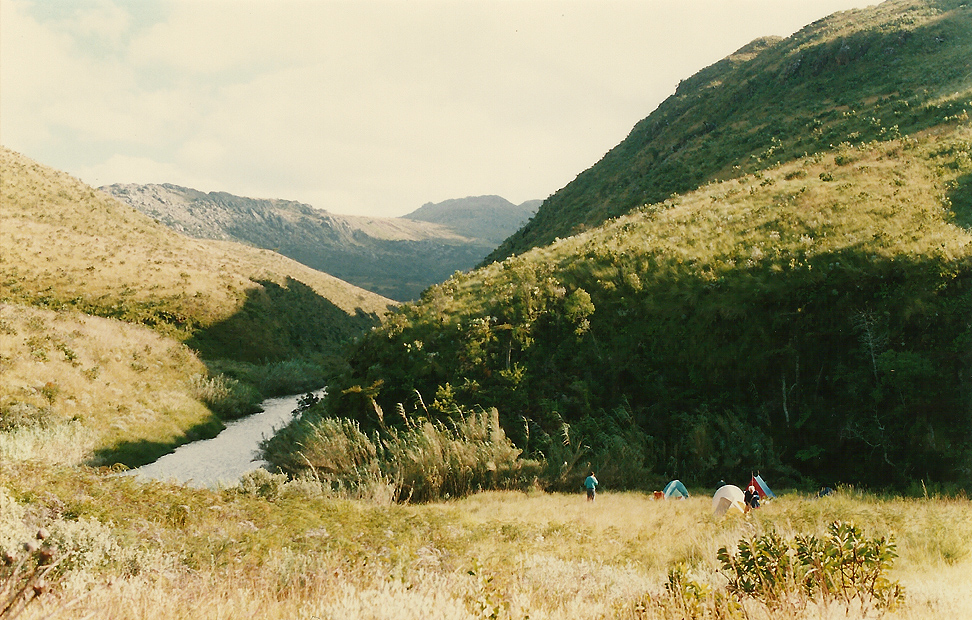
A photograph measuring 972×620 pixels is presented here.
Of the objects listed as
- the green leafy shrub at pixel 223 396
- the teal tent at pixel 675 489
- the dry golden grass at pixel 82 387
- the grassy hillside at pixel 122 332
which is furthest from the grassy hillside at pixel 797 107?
the dry golden grass at pixel 82 387

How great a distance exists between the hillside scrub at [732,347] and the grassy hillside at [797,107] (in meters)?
17.5

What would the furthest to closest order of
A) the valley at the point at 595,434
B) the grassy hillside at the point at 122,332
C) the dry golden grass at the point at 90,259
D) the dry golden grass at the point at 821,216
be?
the dry golden grass at the point at 90,259 → the grassy hillside at the point at 122,332 → the dry golden grass at the point at 821,216 → the valley at the point at 595,434

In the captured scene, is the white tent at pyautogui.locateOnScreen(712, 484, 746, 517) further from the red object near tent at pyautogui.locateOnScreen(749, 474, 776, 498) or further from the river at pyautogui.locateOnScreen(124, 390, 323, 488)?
the river at pyautogui.locateOnScreen(124, 390, 323, 488)

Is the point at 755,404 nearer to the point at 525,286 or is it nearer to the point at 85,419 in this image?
the point at 525,286

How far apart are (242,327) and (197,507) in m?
39.6

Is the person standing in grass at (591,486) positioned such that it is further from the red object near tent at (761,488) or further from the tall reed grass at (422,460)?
the red object near tent at (761,488)

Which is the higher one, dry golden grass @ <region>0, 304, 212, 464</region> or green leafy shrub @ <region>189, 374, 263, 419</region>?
dry golden grass @ <region>0, 304, 212, 464</region>

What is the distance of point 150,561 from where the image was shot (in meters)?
6.26

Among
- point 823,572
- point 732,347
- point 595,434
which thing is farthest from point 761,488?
point 823,572

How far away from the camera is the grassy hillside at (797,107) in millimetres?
36750

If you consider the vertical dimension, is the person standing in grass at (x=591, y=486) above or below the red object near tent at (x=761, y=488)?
above

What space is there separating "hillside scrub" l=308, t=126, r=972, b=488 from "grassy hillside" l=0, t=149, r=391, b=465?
6929mm

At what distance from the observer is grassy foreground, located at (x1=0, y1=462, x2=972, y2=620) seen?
15.4 ft

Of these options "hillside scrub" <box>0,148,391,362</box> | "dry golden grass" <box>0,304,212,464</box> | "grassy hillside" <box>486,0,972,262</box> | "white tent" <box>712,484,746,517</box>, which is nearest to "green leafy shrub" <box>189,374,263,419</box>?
"dry golden grass" <box>0,304,212,464</box>
